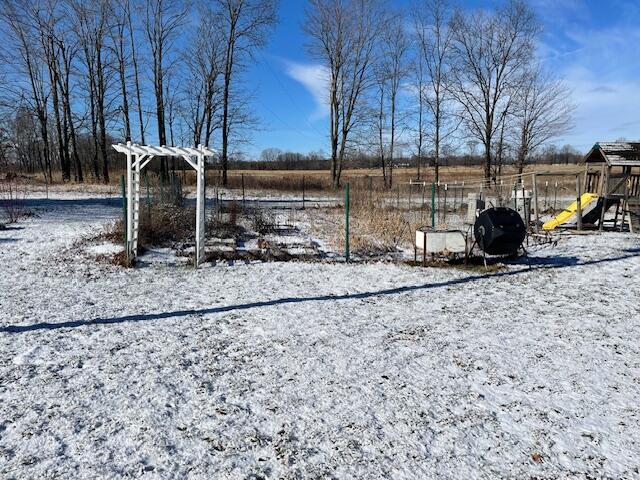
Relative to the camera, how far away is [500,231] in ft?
29.5

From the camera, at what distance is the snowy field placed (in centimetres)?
293

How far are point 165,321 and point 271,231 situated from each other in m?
8.16

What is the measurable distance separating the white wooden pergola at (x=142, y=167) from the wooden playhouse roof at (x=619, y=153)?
1652 cm

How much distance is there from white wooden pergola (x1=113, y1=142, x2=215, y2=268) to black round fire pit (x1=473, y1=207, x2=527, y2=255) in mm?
5873

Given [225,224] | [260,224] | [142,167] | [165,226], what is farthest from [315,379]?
[260,224]

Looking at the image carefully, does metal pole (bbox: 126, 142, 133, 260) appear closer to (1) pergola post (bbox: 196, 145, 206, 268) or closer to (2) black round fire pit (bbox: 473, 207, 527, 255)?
(1) pergola post (bbox: 196, 145, 206, 268)

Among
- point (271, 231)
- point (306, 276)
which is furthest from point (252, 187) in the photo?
point (306, 276)

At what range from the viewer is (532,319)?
19.6 ft

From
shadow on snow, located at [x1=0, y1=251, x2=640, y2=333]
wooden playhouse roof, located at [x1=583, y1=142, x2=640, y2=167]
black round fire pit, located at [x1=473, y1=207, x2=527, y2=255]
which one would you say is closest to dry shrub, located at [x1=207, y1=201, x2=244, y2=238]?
shadow on snow, located at [x1=0, y1=251, x2=640, y2=333]

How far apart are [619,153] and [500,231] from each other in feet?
46.3

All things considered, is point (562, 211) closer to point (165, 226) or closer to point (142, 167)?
point (165, 226)

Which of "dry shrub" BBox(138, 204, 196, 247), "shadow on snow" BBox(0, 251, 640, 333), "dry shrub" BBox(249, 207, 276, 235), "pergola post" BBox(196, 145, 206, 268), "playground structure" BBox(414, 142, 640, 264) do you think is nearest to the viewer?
"shadow on snow" BBox(0, 251, 640, 333)

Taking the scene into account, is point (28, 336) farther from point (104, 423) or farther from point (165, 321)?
point (104, 423)

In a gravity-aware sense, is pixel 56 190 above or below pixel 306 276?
above
